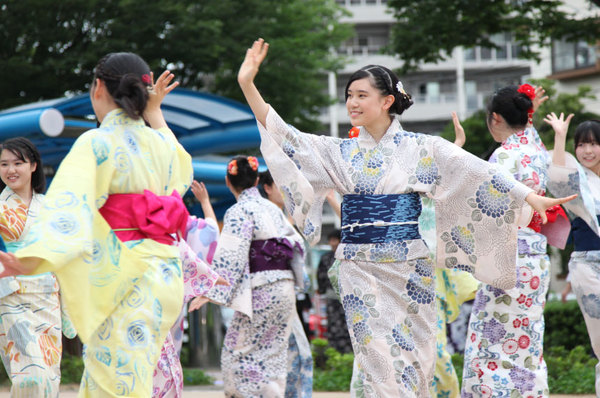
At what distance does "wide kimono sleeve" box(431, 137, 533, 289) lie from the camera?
459 cm

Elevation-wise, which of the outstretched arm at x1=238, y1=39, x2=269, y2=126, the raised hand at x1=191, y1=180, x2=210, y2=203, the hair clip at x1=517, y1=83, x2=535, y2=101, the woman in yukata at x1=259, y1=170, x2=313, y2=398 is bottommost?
the woman in yukata at x1=259, y1=170, x2=313, y2=398

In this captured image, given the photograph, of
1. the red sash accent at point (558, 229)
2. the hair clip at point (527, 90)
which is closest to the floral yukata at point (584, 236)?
the red sash accent at point (558, 229)

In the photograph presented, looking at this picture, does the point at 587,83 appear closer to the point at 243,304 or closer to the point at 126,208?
the point at 243,304

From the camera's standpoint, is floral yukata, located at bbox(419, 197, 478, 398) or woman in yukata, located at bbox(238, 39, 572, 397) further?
floral yukata, located at bbox(419, 197, 478, 398)

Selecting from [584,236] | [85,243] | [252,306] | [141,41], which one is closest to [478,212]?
[584,236]

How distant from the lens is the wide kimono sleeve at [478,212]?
4594 millimetres

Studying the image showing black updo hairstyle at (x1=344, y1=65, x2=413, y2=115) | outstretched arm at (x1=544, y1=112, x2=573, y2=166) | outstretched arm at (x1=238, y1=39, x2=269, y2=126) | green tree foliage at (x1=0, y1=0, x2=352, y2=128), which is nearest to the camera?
outstretched arm at (x1=238, y1=39, x2=269, y2=126)

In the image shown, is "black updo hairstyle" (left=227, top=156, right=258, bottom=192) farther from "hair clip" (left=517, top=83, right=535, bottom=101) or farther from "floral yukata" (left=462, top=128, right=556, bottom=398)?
"hair clip" (left=517, top=83, right=535, bottom=101)

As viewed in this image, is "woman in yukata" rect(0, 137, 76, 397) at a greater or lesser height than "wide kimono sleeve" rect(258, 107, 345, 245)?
lesser

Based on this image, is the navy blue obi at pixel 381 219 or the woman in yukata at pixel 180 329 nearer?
the navy blue obi at pixel 381 219

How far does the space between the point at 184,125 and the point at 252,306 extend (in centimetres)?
607

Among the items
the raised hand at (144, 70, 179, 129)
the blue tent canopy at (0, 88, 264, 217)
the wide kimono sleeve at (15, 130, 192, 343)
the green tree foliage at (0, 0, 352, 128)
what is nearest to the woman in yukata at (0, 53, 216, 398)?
the wide kimono sleeve at (15, 130, 192, 343)

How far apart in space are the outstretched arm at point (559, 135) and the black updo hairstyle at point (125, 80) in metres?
2.98

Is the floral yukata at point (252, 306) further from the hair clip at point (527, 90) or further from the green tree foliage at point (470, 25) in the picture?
the green tree foliage at point (470, 25)
